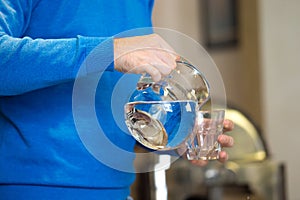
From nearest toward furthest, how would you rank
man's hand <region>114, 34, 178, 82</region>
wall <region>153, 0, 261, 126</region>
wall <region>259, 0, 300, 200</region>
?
man's hand <region>114, 34, 178, 82</region>
wall <region>259, 0, 300, 200</region>
wall <region>153, 0, 261, 126</region>

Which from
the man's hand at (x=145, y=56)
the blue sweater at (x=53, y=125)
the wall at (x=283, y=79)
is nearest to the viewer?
the man's hand at (x=145, y=56)

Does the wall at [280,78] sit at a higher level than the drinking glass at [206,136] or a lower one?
higher

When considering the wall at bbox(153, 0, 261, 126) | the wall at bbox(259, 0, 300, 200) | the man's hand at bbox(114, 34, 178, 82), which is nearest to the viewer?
the man's hand at bbox(114, 34, 178, 82)

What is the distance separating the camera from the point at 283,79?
3.53 m

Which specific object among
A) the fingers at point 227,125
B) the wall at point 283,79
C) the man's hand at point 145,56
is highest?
the wall at point 283,79

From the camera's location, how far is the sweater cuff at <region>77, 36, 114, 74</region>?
81 centimetres

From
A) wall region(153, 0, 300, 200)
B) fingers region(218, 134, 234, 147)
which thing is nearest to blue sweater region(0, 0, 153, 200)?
fingers region(218, 134, 234, 147)

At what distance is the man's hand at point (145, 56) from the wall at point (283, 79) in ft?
9.14

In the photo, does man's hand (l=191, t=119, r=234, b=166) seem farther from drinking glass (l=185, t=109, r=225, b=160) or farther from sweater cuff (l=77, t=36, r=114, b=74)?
sweater cuff (l=77, t=36, r=114, b=74)

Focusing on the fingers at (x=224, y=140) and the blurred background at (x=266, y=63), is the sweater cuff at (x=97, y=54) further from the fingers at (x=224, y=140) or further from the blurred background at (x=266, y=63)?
the blurred background at (x=266, y=63)

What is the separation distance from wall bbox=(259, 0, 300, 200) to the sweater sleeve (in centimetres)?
280

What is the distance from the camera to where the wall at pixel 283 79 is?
3494mm

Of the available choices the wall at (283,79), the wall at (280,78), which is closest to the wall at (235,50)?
the wall at (280,78)

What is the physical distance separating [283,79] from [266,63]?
13 centimetres
